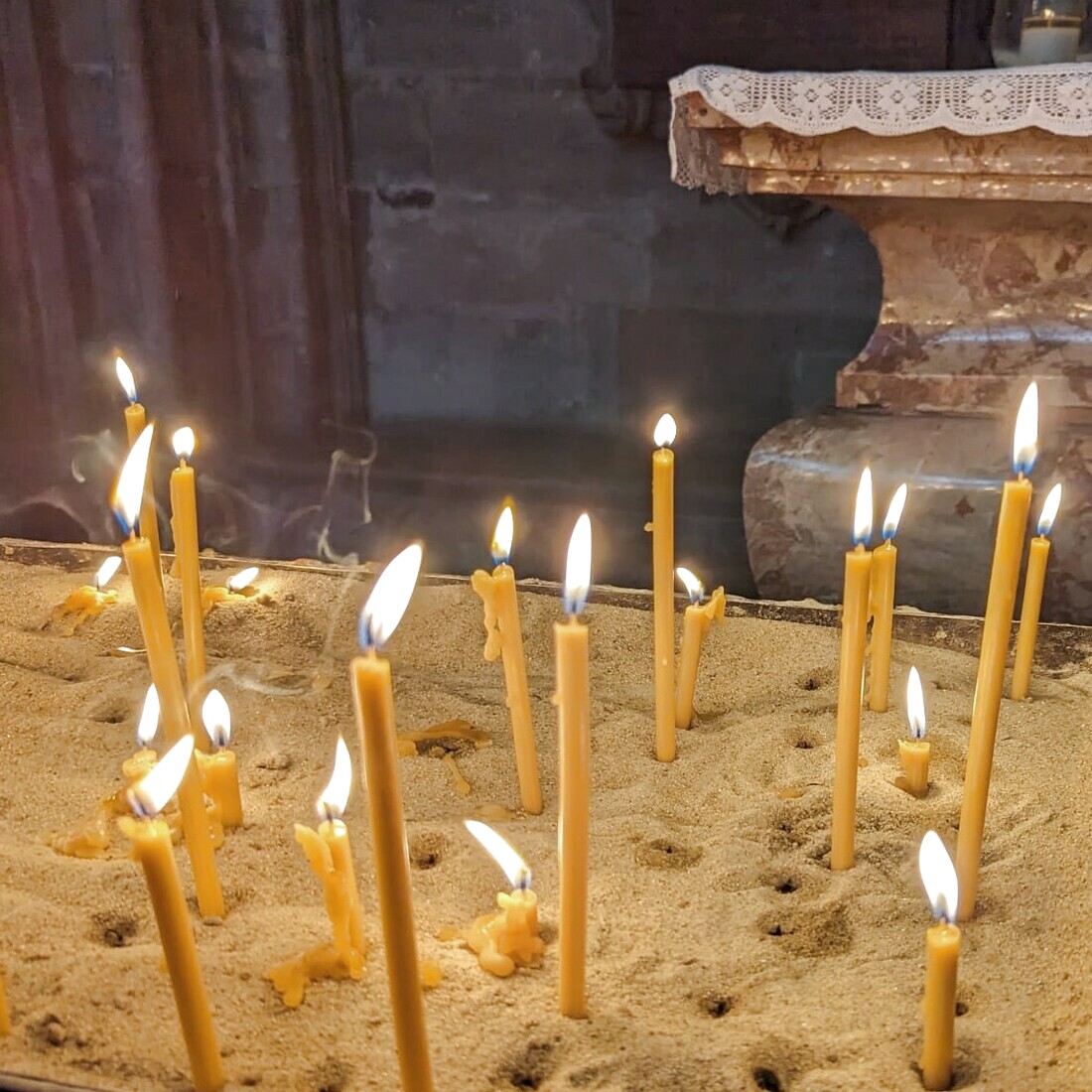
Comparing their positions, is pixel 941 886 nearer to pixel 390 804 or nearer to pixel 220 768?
pixel 390 804

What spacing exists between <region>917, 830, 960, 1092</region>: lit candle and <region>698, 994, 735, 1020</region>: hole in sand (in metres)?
0.20

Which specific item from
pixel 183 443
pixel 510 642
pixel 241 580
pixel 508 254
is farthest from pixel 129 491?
pixel 508 254

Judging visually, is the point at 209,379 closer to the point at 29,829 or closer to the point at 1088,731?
the point at 29,829

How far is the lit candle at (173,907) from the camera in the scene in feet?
2.90

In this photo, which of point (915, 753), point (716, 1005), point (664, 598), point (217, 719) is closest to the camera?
point (716, 1005)

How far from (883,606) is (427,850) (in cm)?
74

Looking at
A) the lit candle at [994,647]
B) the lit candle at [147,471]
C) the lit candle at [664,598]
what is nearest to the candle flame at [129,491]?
the lit candle at [147,471]

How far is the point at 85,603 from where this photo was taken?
Answer: 2254 millimetres

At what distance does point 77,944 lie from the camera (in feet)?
4.12

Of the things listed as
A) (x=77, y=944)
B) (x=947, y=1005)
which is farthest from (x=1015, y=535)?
(x=77, y=944)

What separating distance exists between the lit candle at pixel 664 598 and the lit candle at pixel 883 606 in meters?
0.29

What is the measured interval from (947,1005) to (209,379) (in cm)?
308

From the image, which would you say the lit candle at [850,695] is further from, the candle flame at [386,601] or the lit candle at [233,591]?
the lit candle at [233,591]

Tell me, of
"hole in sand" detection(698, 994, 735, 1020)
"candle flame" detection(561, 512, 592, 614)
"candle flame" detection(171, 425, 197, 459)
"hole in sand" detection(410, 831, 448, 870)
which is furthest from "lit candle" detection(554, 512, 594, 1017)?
"candle flame" detection(171, 425, 197, 459)
